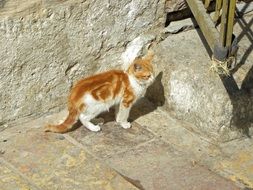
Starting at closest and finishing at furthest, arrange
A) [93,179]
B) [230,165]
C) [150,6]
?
1. [93,179]
2. [230,165]
3. [150,6]

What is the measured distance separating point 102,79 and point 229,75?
3.25ft

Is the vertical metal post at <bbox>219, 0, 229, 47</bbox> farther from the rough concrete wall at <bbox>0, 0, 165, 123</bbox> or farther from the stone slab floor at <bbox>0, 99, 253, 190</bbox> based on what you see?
the rough concrete wall at <bbox>0, 0, 165, 123</bbox>

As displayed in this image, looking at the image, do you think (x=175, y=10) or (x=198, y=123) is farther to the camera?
(x=175, y=10)

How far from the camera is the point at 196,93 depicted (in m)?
4.83

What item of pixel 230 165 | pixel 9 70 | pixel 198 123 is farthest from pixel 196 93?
pixel 9 70

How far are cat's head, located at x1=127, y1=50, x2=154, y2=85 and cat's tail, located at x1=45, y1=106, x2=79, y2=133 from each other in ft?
1.79

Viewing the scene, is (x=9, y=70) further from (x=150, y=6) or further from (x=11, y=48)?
(x=150, y=6)

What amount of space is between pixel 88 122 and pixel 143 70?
0.59m

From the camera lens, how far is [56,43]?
471 cm

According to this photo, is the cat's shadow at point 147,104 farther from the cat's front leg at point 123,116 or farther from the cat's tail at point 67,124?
the cat's tail at point 67,124

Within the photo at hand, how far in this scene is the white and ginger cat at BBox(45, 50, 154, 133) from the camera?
4559 mm

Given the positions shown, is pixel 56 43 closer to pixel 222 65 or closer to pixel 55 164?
pixel 55 164

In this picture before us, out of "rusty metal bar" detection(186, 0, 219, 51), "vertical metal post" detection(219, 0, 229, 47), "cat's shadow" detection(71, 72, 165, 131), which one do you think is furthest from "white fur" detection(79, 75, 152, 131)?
"vertical metal post" detection(219, 0, 229, 47)

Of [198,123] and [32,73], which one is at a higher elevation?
[32,73]
